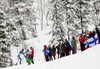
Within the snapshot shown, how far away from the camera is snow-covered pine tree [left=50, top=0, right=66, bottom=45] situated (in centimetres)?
2167

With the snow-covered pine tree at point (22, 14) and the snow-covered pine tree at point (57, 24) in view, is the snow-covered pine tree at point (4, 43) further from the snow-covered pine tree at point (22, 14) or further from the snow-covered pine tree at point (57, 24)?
the snow-covered pine tree at point (57, 24)

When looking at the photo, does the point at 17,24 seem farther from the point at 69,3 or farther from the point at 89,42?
the point at 89,42

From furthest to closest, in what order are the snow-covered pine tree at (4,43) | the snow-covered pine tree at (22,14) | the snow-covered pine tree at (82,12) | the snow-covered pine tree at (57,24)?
the snow-covered pine tree at (82,12) < the snow-covered pine tree at (22,14) < the snow-covered pine tree at (57,24) < the snow-covered pine tree at (4,43)

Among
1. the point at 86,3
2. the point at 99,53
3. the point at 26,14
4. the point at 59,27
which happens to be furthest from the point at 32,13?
the point at 99,53

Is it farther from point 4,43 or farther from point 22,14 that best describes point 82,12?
point 4,43

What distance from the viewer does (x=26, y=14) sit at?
22625mm

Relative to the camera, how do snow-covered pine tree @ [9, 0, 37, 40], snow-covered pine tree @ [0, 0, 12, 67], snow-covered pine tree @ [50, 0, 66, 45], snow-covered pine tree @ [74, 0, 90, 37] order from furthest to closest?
snow-covered pine tree @ [74, 0, 90, 37]
snow-covered pine tree @ [9, 0, 37, 40]
snow-covered pine tree @ [50, 0, 66, 45]
snow-covered pine tree @ [0, 0, 12, 67]

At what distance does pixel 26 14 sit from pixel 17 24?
2.15 m

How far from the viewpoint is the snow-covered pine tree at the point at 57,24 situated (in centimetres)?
2167

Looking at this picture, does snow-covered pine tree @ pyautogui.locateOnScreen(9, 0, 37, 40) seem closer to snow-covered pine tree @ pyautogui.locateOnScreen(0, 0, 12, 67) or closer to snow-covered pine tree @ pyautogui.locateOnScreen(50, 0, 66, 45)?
snow-covered pine tree @ pyautogui.locateOnScreen(0, 0, 12, 67)

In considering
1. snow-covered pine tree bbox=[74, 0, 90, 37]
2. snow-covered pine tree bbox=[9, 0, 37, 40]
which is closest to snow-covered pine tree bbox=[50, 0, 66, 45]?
snow-covered pine tree bbox=[74, 0, 90, 37]

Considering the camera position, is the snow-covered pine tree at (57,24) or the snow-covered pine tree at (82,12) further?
the snow-covered pine tree at (82,12)

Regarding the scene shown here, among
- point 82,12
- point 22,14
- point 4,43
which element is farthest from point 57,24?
point 4,43

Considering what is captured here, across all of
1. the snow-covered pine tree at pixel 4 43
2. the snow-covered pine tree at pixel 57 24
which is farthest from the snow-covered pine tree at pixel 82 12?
the snow-covered pine tree at pixel 4 43
